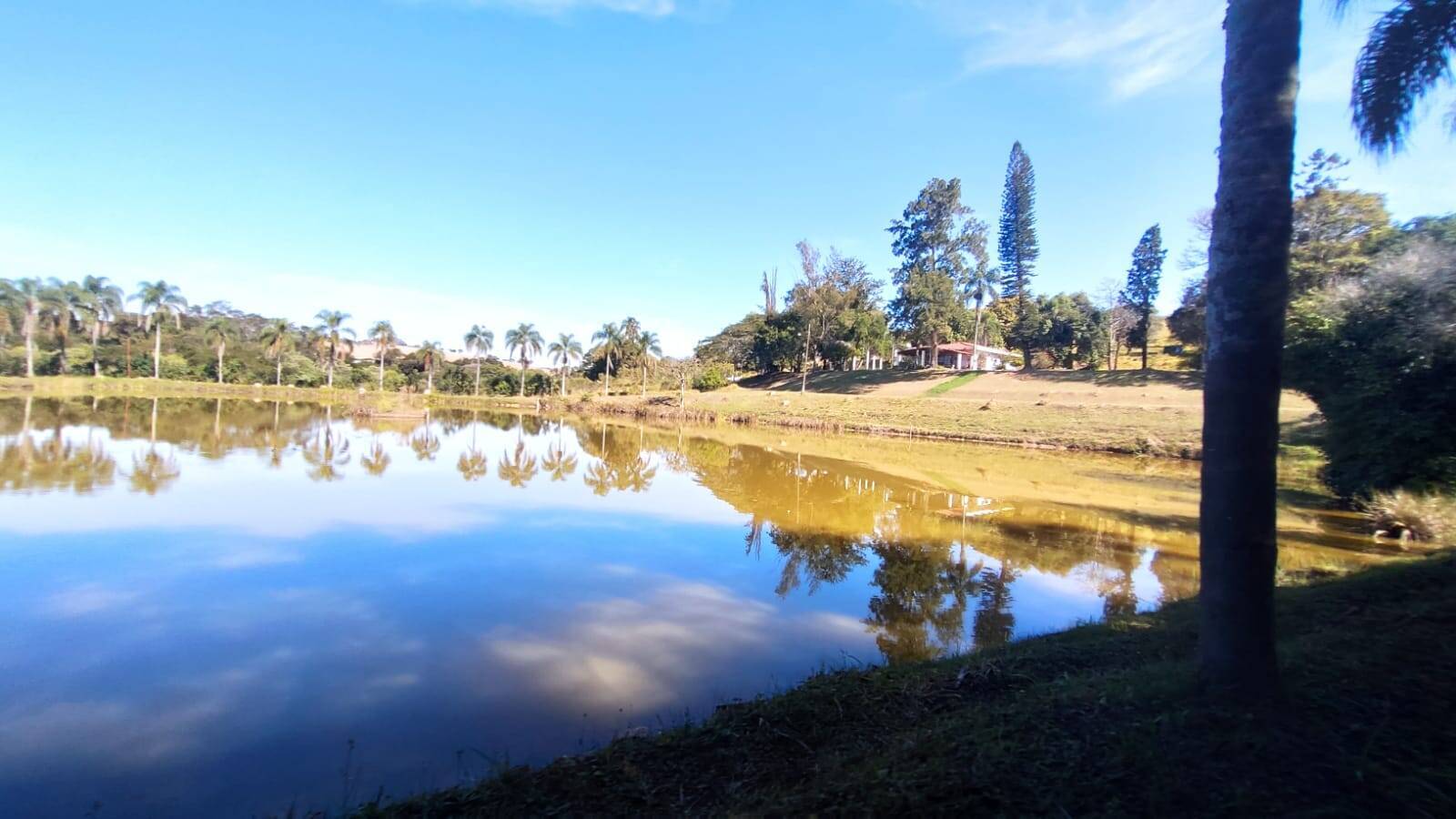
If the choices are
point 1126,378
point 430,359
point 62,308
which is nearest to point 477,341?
point 430,359

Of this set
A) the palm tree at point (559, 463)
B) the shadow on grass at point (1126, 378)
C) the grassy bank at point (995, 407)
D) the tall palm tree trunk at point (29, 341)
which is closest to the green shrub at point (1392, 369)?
the grassy bank at point (995, 407)

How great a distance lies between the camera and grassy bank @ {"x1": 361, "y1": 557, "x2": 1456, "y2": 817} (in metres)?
2.60

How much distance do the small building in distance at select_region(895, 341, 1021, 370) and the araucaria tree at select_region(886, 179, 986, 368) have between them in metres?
1.25

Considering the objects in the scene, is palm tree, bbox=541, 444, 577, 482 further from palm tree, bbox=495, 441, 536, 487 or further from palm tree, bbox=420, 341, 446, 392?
palm tree, bbox=420, 341, 446, 392

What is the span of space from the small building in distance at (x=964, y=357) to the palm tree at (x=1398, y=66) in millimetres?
52782

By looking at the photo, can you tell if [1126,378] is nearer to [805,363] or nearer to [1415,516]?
[805,363]

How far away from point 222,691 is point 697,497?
470 inches

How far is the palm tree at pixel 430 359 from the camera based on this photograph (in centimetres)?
7000

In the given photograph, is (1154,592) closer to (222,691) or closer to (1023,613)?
(1023,613)

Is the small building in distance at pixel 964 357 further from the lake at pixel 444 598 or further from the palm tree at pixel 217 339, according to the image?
the palm tree at pixel 217 339

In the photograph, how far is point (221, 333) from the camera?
195 ft

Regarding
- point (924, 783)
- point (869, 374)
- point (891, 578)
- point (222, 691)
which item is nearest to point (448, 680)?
point (222, 691)

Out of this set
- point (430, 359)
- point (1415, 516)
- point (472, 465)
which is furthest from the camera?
point (430, 359)

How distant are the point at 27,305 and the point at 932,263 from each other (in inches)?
3046
